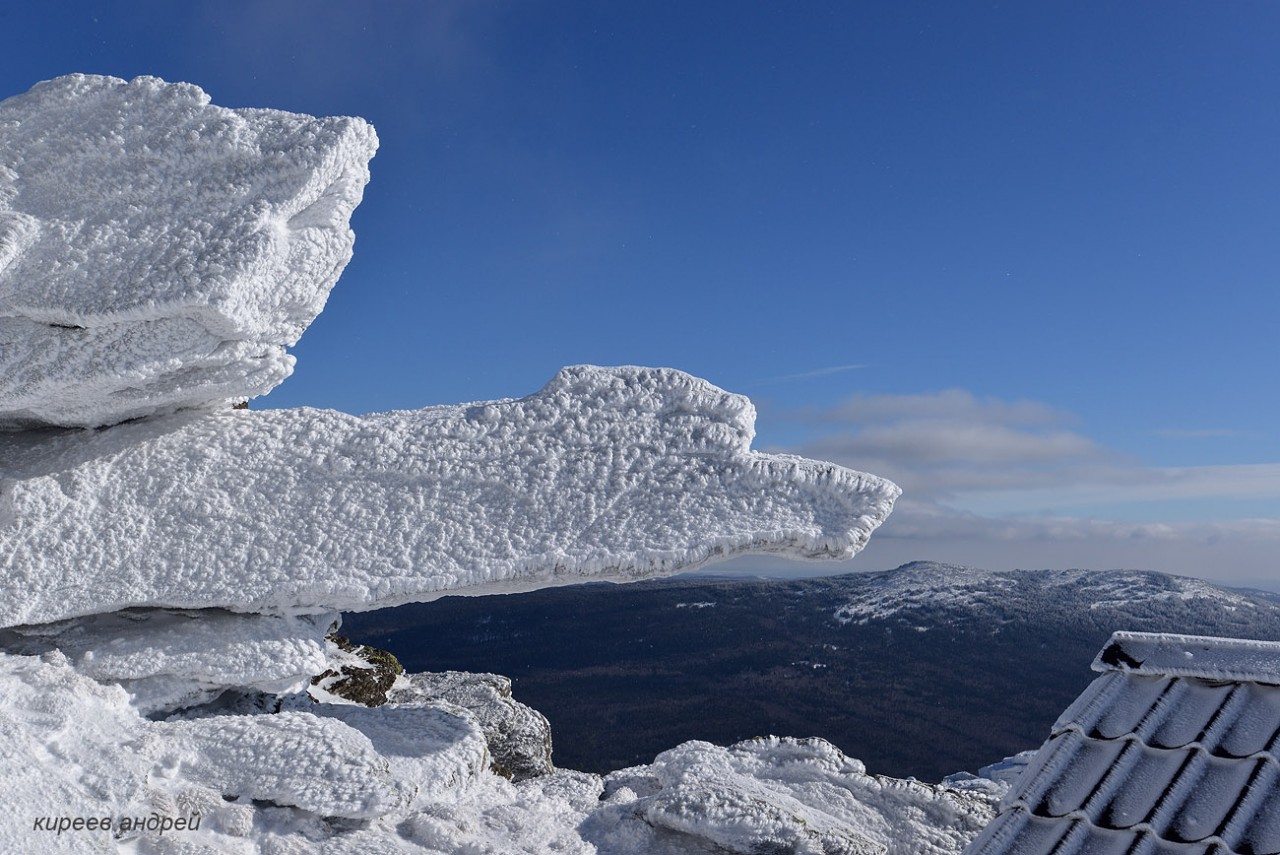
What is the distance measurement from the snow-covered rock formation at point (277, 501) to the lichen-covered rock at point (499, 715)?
88 cm

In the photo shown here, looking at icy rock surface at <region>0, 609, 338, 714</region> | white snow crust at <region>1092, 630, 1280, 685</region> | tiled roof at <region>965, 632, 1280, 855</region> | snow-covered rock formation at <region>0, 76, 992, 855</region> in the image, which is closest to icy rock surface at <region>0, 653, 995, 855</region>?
snow-covered rock formation at <region>0, 76, 992, 855</region>

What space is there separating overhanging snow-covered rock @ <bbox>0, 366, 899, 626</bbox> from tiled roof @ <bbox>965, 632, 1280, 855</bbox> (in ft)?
3.84

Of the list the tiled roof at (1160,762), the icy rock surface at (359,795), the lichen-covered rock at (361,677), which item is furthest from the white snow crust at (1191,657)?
the lichen-covered rock at (361,677)

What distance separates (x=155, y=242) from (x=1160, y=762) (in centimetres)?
454

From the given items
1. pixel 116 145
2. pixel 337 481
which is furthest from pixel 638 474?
pixel 116 145

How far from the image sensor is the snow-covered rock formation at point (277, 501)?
13.6ft

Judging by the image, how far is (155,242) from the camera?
4492 mm

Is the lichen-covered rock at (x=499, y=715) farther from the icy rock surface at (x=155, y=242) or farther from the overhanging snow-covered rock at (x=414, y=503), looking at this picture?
the icy rock surface at (x=155, y=242)

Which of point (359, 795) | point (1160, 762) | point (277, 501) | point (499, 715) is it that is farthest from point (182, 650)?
point (1160, 762)

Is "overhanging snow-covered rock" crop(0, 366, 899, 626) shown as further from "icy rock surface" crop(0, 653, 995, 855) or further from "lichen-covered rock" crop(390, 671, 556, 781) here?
"lichen-covered rock" crop(390, 671, 556, 781)

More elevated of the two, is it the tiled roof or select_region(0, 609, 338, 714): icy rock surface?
select_region(0, 609, 338, 714): icy rock surface

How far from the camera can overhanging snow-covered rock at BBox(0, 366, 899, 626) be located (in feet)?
14.2

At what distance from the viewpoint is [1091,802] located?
119 inches

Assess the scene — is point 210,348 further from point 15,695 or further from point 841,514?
point 841,514
